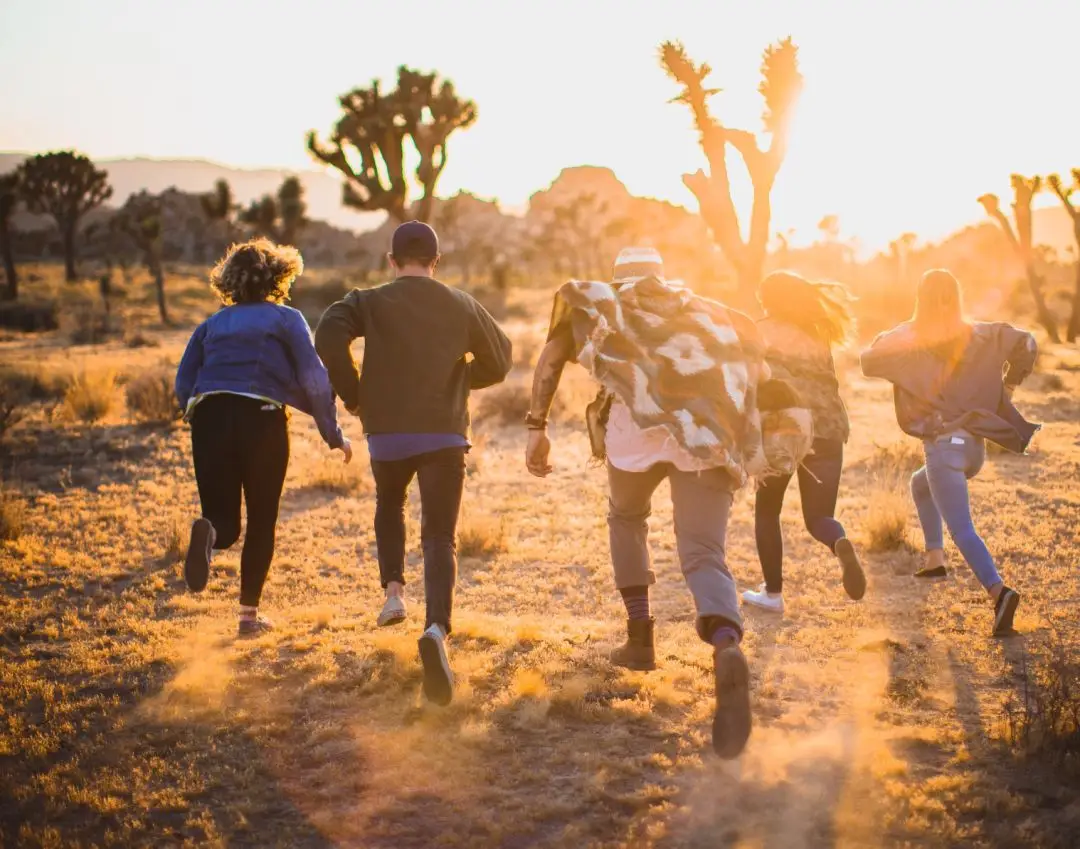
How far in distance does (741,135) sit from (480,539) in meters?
10.1

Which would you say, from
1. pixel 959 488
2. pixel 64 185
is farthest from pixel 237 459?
pixel 64 185

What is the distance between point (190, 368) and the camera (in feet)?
15.7

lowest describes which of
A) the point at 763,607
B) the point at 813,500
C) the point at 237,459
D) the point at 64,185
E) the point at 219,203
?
the point at 763,607

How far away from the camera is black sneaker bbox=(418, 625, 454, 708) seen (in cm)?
376

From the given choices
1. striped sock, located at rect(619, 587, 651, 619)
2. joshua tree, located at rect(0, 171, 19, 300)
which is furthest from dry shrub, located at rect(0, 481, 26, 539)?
joshua tree, located at rect(0, 171, 19, 300)

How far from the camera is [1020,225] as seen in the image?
25266 mm

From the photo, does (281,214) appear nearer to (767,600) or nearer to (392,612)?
(767,600)

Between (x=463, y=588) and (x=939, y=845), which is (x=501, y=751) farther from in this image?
(x=463, y=588)

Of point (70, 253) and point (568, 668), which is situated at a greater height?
point (70, 253)

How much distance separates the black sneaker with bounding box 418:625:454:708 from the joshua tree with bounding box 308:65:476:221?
24.6m

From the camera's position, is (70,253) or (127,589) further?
(70,253)

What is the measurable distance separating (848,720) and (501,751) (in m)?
1.42

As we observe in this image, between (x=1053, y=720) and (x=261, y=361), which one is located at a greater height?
(x=261, y=361)

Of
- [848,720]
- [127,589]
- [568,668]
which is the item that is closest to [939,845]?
[848,720]
